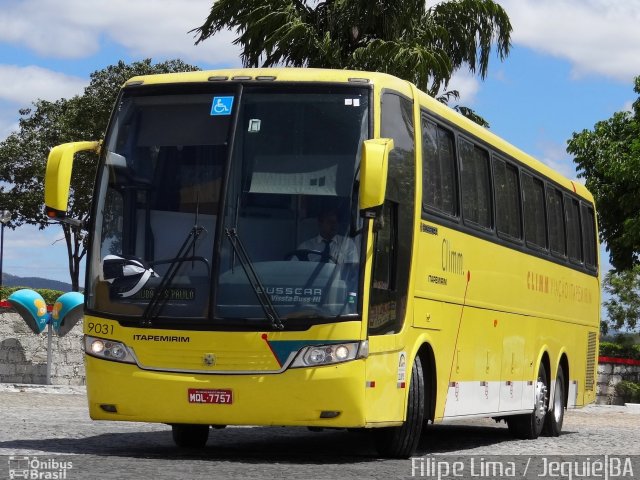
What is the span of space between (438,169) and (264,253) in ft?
9.01

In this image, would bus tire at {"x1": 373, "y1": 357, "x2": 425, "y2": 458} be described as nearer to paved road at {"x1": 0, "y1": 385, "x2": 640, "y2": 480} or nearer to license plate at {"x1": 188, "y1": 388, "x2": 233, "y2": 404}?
paved road at {"x1": 0, "y1": 385, "x2": 640, "y2": 480}

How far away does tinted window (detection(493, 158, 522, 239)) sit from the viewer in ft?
55.5

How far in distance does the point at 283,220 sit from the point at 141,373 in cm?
173

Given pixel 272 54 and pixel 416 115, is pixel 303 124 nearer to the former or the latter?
pixel 416 115

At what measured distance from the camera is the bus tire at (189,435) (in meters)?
14.6

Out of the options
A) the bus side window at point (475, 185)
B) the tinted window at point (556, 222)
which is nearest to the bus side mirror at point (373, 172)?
the bus side window at point (475, 185)

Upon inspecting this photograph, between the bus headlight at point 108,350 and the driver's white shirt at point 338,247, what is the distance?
1713 mm

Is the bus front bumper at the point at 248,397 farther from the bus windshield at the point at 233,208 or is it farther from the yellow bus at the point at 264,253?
the bus windshield at the point at 233,208

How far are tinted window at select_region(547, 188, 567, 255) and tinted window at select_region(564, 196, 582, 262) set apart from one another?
367 mm

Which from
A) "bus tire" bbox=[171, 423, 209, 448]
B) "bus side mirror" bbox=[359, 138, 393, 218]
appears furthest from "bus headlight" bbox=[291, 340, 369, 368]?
"bus tire" bbox=[171, 423, 209, 448]

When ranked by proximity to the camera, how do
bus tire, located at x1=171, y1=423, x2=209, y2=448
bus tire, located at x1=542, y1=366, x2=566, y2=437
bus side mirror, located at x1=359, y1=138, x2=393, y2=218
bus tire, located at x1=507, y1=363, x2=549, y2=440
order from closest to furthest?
bus side mirror, located at x1=359, y1=138, x2=393, y2=218
bus tire, located at x1=171, y1=423, x2=209, y2=448
bus tire, located at x1=507, y1=363, x2=549, y2=440
bus tire, located at x1=542, y1=366, x2=566, y2=437

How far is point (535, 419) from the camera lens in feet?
62.4

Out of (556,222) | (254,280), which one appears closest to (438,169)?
(254,280)

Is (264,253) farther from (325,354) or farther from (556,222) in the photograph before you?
(556,222)
